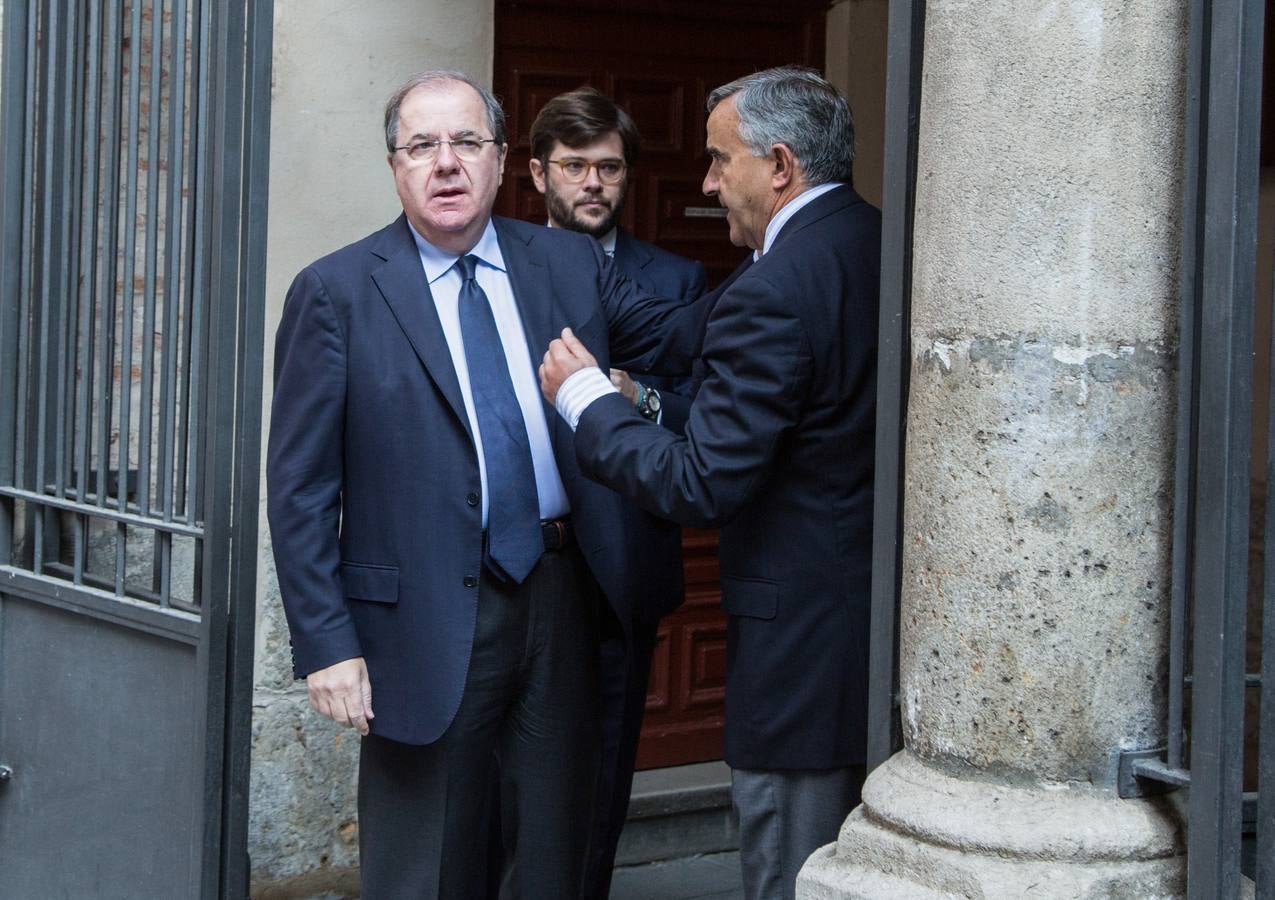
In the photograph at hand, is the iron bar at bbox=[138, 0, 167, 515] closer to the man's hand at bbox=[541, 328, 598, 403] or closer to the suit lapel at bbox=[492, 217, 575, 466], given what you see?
the suit lapel at bbox=[492, 217, 575, 466]

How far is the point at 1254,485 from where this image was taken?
4895mm

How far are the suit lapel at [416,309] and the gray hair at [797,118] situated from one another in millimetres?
669

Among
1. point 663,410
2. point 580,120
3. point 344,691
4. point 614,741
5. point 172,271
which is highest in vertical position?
point 580,120

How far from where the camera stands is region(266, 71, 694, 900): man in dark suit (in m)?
3.17

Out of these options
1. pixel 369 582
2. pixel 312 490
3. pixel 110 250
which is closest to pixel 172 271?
pixel 110 250

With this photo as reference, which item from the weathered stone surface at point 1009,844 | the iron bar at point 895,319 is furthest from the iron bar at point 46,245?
the weathered stone surface at point 1009,844

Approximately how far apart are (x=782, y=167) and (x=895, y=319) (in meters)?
0.42

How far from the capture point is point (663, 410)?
12.4ft

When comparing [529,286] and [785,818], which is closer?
[785,818]

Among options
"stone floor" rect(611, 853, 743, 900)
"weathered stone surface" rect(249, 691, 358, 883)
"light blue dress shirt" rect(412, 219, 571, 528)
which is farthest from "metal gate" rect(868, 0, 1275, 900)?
"weathered stone surface" rect(249, 691, 358, 883)

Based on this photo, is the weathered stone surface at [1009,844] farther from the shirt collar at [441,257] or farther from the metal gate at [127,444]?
the metal gate at [127,444]

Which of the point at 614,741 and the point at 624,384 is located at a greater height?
the point at 624,384

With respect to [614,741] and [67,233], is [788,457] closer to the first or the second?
[614,741]

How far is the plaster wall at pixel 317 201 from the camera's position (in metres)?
4.41
